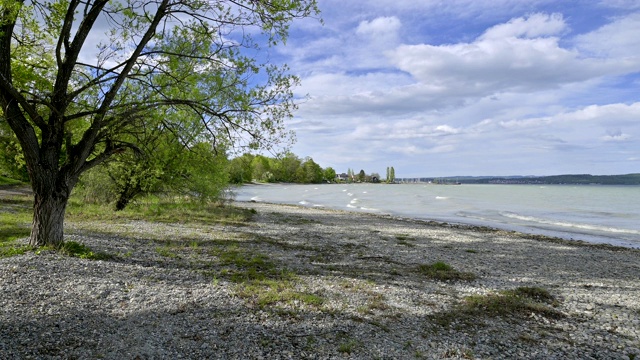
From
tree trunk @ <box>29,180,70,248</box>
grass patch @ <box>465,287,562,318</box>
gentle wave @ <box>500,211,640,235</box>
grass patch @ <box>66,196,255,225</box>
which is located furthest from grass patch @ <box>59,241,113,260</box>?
gentle wave @ <box>500,211,640,235</box>

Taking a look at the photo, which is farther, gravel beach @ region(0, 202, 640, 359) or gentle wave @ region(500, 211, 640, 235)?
gentle wave @ region(500, 211, 640, 235)

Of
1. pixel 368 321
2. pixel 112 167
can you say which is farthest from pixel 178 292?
pixel 112 167

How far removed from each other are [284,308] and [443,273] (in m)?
6.11

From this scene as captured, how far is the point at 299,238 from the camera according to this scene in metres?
18.7

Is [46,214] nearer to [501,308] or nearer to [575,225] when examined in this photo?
[501,308]

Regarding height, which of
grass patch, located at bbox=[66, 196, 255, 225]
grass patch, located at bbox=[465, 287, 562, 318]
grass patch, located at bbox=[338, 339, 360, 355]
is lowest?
grass patch, located at bbox=[465, 287, 562, 318]

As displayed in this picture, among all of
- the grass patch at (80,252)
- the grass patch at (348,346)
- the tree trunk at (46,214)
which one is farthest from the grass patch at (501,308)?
the tree trunk at (46,214)

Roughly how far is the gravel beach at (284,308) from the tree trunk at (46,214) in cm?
80

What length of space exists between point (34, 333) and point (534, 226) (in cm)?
3567

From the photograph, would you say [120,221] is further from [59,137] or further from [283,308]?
[283,308]

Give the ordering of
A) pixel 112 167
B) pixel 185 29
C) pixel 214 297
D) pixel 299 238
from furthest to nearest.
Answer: pixel 112 167 → pixel 299 238 → pixel 185 29 → pixel 214 297

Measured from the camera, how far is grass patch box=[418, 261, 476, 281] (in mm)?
11508

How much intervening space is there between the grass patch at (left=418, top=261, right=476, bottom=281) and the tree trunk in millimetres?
10356

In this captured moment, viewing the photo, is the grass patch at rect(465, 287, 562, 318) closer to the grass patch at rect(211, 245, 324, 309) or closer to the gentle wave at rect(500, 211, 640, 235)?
the grass patch at rect(211, 245, 324, 309)
